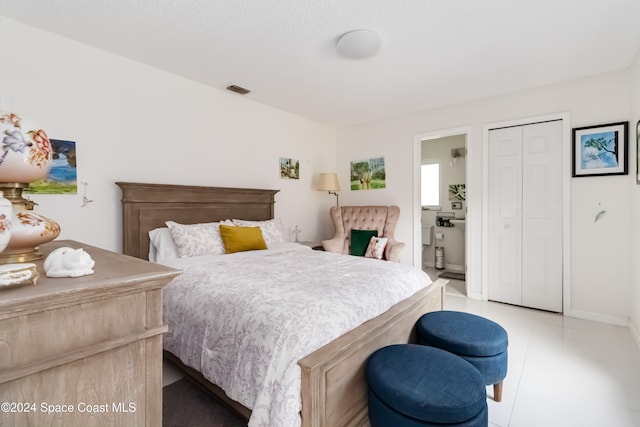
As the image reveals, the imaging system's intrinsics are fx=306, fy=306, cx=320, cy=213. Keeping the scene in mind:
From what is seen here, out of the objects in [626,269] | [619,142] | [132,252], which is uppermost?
[619,142]

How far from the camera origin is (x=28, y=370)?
573 mm

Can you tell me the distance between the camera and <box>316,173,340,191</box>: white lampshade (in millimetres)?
4406

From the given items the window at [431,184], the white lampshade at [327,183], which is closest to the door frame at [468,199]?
the white lampshade at [327,183]

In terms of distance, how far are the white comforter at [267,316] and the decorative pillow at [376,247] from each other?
156 cm

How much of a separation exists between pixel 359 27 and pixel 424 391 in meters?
2.31

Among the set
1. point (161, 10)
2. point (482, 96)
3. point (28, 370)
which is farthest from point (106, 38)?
point (482, 96)

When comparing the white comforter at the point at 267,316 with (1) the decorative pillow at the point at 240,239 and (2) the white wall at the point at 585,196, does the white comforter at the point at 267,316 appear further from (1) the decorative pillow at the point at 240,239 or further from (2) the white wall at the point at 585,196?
(2) the white wall at the point at 585,196

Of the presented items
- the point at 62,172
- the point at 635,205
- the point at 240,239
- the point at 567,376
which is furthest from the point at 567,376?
the point at 62,172

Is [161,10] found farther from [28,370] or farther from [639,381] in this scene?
[639,381]

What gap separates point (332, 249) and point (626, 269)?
2.97 meters

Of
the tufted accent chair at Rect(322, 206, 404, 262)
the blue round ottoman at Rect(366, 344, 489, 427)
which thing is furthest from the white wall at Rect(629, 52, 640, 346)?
the blue round ottoman at Rect(366, 344, 489, 427)

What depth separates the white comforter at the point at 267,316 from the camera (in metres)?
1.28

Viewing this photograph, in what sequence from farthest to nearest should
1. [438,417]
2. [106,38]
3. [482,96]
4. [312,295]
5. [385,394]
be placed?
1. [482,96]
2. [106,38]
3. [312,295]
4. [385,394]
5. [438,417]

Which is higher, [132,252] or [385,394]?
[132,252]
